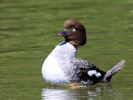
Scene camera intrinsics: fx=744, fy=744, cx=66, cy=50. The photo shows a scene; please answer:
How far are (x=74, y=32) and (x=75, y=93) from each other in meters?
1.11

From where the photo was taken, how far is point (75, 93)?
12391mm

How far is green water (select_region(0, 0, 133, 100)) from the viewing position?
12.4 m

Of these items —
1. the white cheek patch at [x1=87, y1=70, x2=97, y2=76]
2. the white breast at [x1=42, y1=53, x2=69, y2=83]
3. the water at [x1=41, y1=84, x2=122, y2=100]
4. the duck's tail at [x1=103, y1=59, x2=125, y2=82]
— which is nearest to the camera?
the water at [x1=41, y1=84, x2=122, y2=100]

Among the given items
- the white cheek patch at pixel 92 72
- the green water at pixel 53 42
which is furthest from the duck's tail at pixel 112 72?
the white cheek patch at pixel 92 72

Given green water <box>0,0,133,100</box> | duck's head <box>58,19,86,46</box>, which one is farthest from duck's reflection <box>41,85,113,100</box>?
duck's head <box>58,19,86,46</box>

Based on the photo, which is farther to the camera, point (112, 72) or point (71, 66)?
point (112, 72)

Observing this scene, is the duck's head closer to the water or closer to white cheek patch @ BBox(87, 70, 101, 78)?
white cheek patch @ BBox(87, 70, 101, 78)

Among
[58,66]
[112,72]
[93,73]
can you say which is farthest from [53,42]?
[58,66]

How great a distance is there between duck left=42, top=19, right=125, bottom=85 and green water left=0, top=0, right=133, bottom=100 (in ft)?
0.59

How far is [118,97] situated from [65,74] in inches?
41.1

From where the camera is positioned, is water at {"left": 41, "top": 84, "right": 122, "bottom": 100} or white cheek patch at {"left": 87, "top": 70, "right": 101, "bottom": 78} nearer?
water at {"left": 41, "top": 84, "right": 122, "bottom": 100}

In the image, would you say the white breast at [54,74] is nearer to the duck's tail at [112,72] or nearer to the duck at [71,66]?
the duck at [71,66]

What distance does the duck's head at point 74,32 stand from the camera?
1282 cm

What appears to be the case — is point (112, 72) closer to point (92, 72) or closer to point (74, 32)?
point (92, 72)
